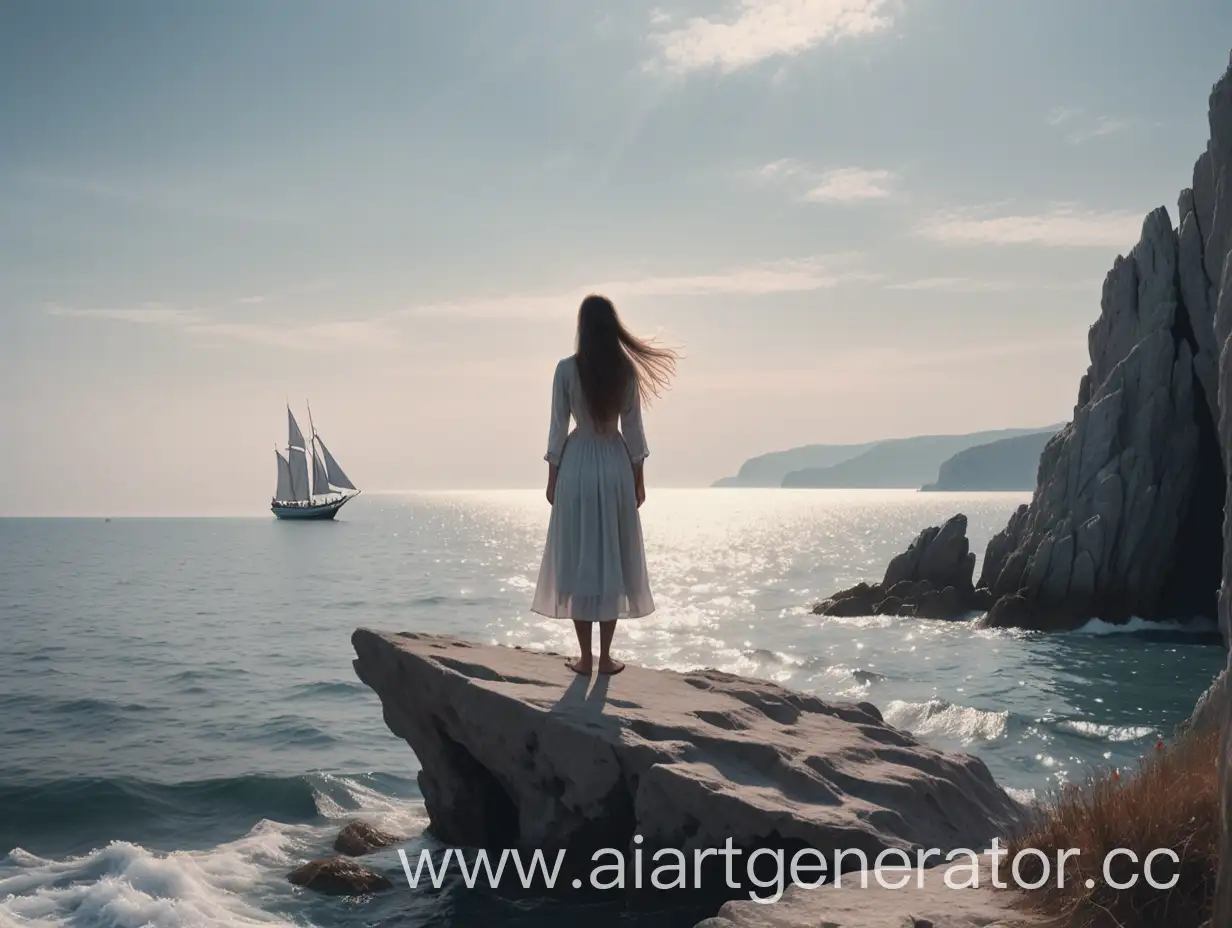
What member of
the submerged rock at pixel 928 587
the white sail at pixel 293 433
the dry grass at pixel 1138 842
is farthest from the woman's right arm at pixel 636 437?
the white sail at pixel 293 433

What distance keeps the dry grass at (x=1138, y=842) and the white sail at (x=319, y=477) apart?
12543 cm

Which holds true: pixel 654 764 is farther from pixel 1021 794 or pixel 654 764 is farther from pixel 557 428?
pixel 1021 794

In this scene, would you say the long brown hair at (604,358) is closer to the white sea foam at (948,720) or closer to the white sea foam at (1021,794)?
the white sea foam at (1021,794)

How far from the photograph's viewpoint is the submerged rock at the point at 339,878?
734cm

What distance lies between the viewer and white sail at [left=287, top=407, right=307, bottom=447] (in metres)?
115

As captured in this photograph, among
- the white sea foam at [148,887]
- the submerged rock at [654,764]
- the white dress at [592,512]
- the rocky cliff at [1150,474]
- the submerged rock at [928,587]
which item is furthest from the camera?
the submerged rock at [928,587]

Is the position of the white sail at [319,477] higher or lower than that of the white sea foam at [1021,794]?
higher

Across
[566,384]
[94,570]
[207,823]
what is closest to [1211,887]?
[566,384]

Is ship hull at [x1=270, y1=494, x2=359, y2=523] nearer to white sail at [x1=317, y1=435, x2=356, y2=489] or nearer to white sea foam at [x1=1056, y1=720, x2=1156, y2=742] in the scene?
white sail at [x1=317, y1=435, x2=356, y2=489]

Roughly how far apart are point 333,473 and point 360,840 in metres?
119

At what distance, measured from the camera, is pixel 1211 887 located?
11.8 feet

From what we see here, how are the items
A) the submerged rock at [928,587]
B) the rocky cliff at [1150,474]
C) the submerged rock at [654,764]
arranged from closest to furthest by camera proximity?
the submerged rock at [654,764], the rocky cliff at [1150,474], the submerged rock at [928,587]

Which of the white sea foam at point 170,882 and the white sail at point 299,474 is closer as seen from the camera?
the white sea foam at point 170,882

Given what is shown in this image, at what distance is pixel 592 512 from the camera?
23.7ft
